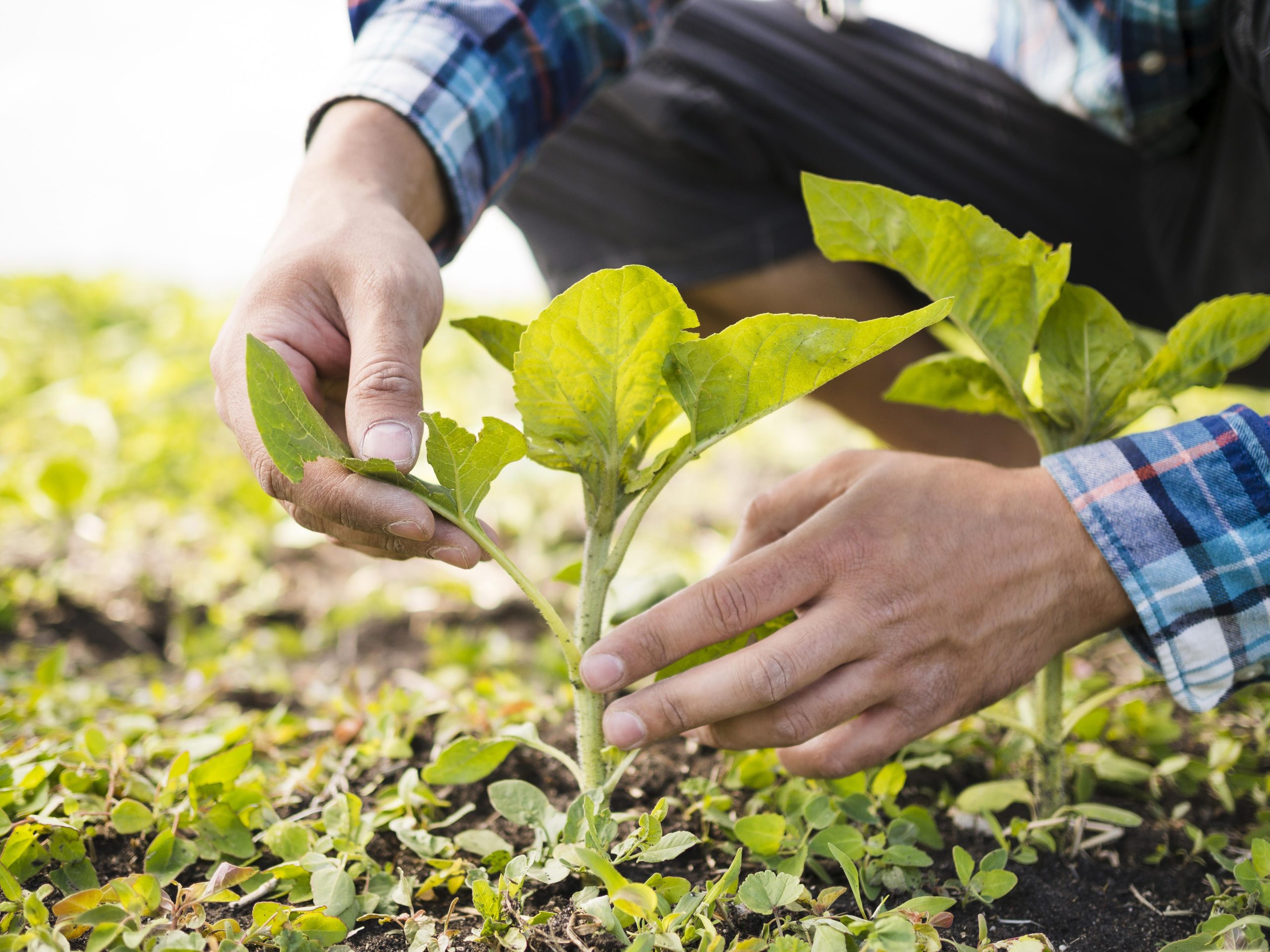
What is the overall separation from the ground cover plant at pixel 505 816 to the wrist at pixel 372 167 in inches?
22.8

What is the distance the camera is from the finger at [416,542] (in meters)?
1.04

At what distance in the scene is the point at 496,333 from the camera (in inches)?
44.5

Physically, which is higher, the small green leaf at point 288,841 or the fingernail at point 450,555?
the fingernail at point 450,555

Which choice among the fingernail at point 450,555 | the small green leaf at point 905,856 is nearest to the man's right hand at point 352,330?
the fingernail at point 450,555

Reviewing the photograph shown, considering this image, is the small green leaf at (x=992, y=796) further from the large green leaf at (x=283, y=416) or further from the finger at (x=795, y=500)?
the large green leaf at (x=283, y=416)

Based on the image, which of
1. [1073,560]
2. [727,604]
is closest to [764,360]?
[727,604]

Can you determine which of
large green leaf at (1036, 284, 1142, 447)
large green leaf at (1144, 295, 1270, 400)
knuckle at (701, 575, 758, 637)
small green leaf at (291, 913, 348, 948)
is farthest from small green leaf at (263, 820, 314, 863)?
large green leaf at (1144, 295, 1270, 400)

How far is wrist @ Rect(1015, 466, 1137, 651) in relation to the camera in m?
1.12

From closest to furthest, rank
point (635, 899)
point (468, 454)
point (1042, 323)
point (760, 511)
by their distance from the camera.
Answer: point (635, 899) < point (468, 454) < point (1042, 323) < point (760, 511)

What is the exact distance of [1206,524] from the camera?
3.54 feet

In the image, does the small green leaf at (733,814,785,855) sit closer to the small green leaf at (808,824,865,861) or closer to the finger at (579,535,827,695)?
the small green leaf at (808,824,865,861)

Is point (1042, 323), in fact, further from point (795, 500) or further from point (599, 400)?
point (599, 400)

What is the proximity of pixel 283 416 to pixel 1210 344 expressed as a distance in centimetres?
114

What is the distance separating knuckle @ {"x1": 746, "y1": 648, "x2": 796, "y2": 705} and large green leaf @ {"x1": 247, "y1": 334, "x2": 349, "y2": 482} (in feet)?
1.73
